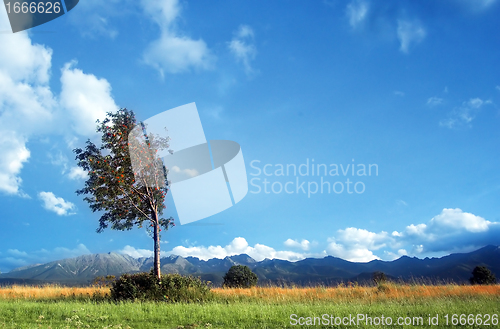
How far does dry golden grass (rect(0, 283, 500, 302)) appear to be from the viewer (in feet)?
56.9

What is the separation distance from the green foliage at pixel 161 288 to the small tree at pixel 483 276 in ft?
167

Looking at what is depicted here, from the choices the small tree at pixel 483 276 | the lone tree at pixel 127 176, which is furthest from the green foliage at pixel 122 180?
the small tree at pixel 483 276

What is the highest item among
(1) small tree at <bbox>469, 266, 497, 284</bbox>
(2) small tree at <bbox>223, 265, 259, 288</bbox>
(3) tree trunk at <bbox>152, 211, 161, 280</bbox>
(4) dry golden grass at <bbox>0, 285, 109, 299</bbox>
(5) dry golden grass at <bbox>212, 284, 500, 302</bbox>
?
(3) tree trunk at <bbox>152, 211, 161, 280</bbox>

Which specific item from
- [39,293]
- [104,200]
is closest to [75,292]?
[39,293]

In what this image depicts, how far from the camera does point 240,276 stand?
44000mm

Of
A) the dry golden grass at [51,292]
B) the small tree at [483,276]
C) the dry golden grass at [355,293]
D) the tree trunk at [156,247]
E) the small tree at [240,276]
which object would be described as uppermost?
the tree trunk at [156,247]

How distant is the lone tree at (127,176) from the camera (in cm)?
2071

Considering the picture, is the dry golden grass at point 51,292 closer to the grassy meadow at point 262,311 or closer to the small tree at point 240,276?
the grassy meadow at point 262,311

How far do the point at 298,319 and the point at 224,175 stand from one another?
9875 millimetres

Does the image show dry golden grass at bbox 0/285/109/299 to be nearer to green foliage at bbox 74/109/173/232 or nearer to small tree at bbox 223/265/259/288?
green foliage at bbox 74/109/173/232

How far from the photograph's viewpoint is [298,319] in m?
11.4

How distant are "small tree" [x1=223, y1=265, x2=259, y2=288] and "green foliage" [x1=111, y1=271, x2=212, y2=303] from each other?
24852mm

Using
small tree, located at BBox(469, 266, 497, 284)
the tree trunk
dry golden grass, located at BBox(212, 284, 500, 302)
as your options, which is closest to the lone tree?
the tree trunk

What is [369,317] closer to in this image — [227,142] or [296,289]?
[296,289]
